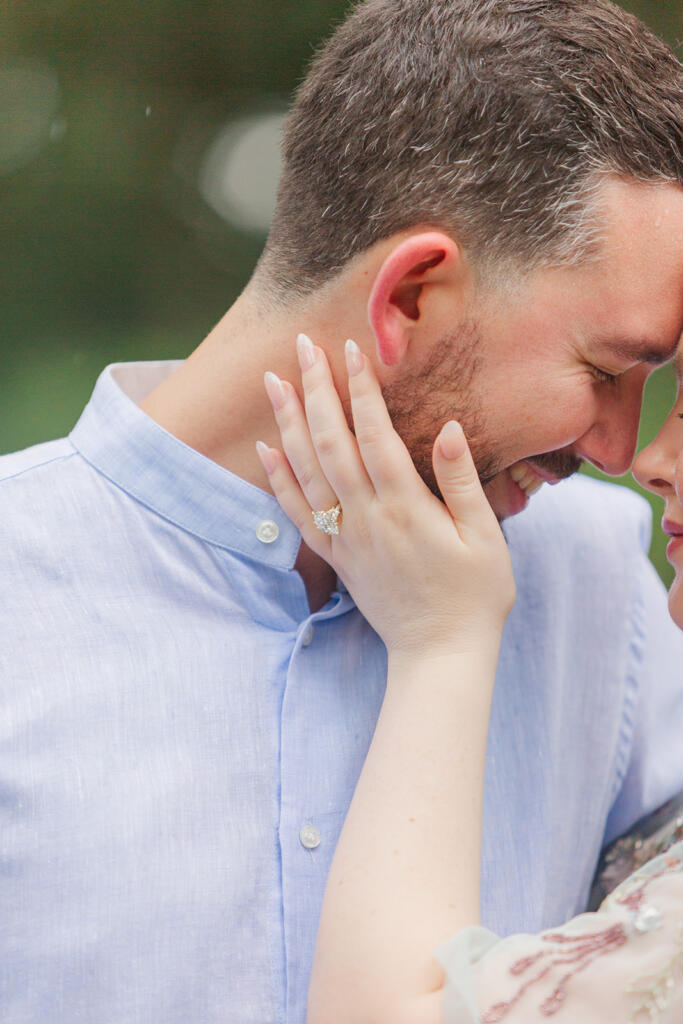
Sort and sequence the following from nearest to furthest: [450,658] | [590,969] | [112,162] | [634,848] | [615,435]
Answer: [590,969]
[450,658]
[615,435]
[634,848]
[112,162]

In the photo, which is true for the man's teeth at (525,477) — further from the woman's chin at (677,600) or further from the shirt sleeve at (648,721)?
the shirt sleeve at (648,721)

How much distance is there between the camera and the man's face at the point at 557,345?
1414 mm

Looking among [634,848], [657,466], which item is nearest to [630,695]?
[634,848]

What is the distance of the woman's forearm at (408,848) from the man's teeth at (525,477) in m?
0.33

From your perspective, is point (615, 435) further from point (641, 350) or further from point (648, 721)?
point (648, 721)

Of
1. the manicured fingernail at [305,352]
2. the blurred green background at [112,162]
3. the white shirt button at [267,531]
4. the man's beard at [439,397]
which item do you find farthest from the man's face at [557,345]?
the blurred green background at [112,162]

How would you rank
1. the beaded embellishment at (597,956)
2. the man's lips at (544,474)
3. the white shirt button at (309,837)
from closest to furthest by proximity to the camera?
the beaded embellishment at (597,956)
the white shirt button at (309,837)
the man's lips at (544,474)

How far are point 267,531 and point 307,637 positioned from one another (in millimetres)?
162

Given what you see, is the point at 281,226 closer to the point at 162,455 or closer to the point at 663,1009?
the point at 162,455

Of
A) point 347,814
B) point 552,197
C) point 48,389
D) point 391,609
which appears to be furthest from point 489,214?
point 48,389

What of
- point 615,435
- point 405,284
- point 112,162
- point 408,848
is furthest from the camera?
point 112,162

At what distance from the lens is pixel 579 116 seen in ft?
4.59

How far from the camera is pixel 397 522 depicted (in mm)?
1378

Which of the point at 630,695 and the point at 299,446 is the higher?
the point at 299,446
